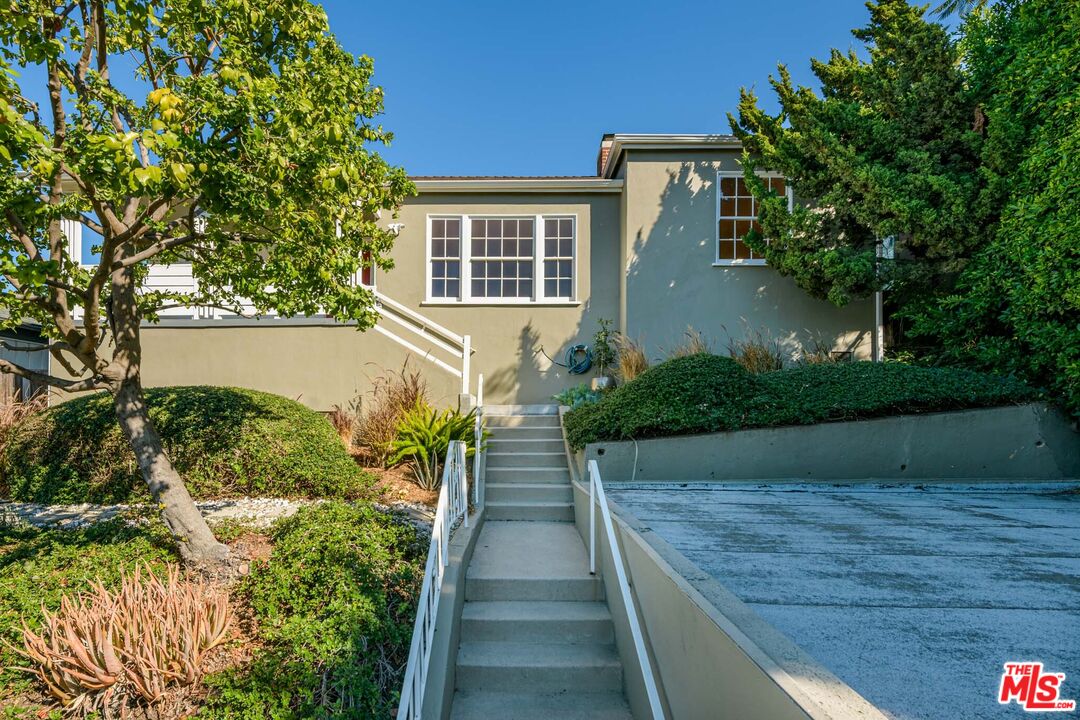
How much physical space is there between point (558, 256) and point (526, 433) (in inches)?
162

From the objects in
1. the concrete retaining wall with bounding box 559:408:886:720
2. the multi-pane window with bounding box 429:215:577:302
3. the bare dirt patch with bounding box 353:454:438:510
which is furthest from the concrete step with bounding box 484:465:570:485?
the multi-pane window with bounding box 429:215:577:302

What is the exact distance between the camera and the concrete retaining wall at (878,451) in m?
7.43

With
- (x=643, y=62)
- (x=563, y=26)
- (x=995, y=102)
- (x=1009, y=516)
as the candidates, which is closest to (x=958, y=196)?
(x=995, y=102)

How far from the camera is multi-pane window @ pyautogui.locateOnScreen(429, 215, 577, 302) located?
11.7 m

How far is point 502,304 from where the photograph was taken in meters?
11.6

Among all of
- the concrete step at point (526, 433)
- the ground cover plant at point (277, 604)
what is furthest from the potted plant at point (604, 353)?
the ground cover plant at point (277, 604)

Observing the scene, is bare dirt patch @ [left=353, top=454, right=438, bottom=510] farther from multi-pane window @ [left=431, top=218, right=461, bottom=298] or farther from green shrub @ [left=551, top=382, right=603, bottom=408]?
multi-pane window @ [left=431, top=218, right=461, bottom=298]

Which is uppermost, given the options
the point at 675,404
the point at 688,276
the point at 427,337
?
the point at 688,276

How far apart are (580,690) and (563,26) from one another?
34.7ft

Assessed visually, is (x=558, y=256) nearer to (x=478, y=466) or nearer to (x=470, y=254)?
(x=470, y=254)

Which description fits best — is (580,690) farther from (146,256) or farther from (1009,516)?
(146,256)

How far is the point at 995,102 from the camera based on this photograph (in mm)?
8320

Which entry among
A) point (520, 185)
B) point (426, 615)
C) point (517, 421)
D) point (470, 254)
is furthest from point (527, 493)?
point (520, 185)

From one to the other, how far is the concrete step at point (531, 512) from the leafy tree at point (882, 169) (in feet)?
18.5
